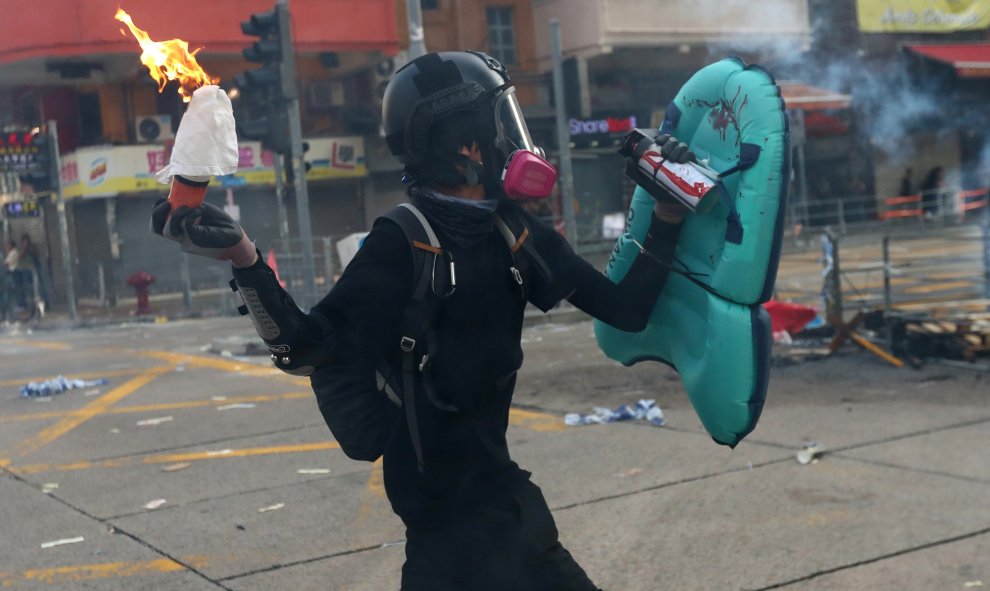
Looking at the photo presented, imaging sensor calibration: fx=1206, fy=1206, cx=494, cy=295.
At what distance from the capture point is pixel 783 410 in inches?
312

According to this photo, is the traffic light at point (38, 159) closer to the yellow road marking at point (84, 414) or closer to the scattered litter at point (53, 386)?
the yellow road marking at point (84, 414)

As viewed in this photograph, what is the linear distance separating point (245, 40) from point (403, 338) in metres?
19.5

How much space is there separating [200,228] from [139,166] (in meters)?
24.7

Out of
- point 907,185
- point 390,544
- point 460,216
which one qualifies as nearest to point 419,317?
point 460,216

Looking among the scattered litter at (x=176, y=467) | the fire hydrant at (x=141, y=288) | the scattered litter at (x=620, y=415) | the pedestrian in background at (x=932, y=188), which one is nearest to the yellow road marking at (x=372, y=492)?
the scattered litter at (x=176, y=467)

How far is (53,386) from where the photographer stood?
1162 cm

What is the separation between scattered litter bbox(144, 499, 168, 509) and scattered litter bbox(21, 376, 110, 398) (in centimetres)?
543

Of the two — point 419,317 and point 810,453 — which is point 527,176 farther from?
point 810,453

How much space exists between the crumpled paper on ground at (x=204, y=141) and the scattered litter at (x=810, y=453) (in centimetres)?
456

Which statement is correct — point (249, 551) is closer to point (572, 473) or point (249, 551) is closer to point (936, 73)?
point (572, 473)

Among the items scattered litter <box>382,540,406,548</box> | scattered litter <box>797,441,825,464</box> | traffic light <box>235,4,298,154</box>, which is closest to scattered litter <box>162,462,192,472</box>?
scattered litter <box>382,540,406,548</box>

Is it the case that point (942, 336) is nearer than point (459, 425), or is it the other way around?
point (459, 425)

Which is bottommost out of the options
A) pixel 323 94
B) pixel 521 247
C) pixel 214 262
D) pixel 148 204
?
pixel 214 262

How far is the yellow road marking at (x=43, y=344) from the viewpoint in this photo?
1710cm
